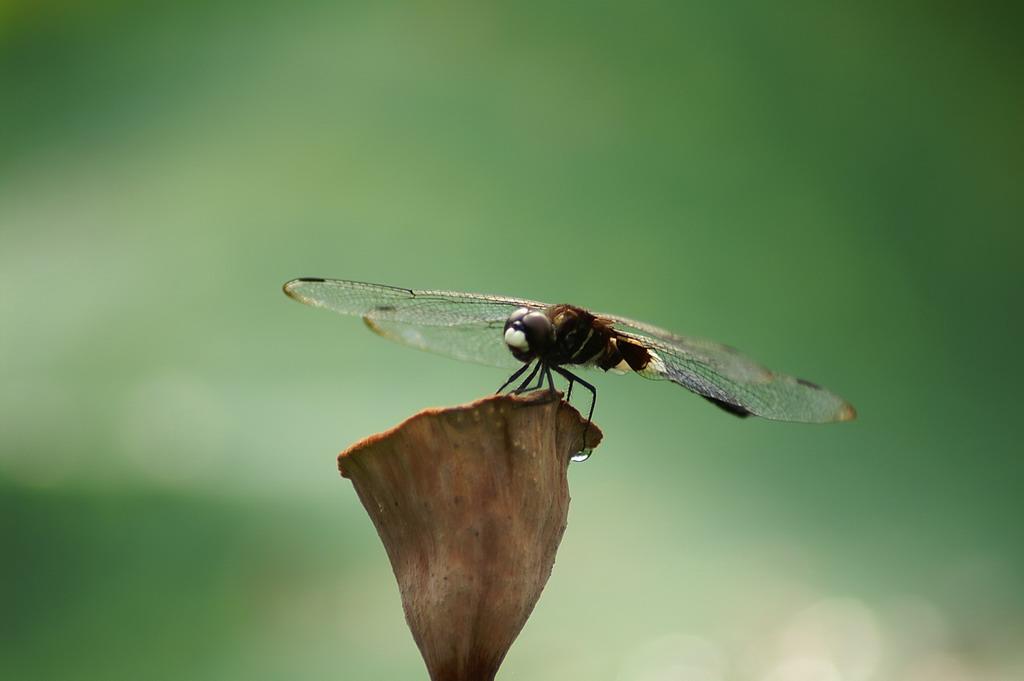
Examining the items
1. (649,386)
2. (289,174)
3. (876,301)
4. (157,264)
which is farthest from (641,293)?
(157,264)

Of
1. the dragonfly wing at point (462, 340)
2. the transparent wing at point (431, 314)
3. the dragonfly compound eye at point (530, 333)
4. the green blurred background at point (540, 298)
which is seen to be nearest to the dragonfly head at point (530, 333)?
the dragonfly compound eye at point (530, 333)

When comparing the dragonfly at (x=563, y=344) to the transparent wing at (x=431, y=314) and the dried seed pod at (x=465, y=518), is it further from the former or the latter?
the dried seed pod at (x=465, y=518)

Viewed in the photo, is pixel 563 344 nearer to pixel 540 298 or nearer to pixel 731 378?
pixel 731 378

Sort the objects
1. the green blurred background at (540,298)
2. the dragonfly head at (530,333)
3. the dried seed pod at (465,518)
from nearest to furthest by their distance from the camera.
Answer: the dried seed pod at (465,518) < the dragonfly head at (530,333) < the green blurred background at (540,298)

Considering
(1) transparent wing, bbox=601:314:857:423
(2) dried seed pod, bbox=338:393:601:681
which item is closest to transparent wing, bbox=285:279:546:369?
(1) transparent wing, bbox=601:314:857:423

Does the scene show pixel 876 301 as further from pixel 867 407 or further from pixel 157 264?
pixel 157 264

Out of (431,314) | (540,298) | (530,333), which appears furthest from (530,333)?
(540,298)

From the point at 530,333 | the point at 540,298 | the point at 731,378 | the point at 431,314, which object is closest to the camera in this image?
the point at 530,333
